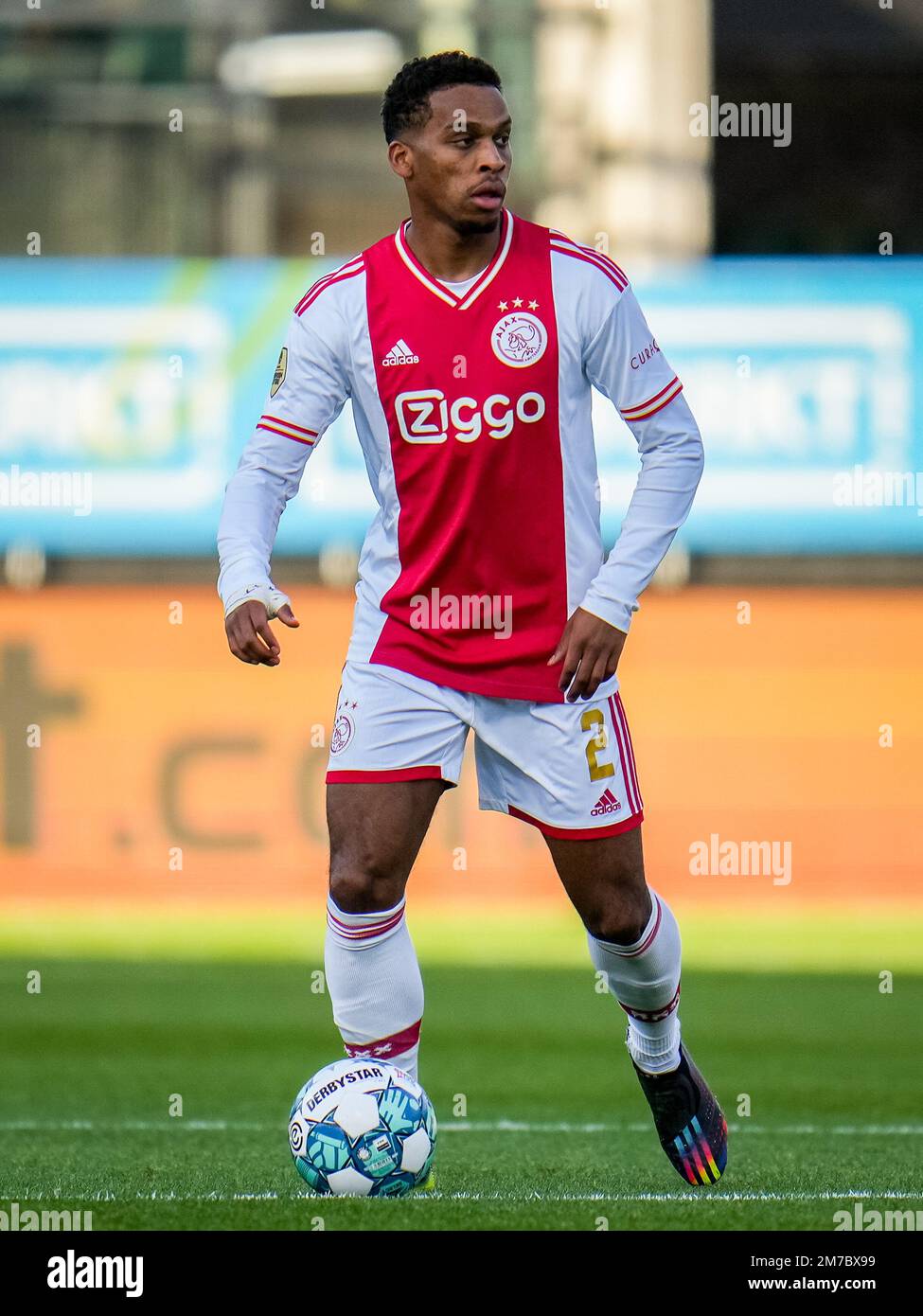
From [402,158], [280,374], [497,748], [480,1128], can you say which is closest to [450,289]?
[402,158]

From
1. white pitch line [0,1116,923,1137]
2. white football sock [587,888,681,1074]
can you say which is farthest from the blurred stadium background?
white football sock [587,888,681,1074]

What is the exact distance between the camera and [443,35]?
15.3 meters

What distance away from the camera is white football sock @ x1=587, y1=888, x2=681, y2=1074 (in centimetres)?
523

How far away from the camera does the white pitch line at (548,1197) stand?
4922mm

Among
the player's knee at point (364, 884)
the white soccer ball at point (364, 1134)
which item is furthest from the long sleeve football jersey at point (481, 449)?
the white soccer ball at point (364, 1134)

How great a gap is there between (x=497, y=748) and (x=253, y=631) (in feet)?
2.13

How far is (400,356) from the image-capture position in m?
5.06

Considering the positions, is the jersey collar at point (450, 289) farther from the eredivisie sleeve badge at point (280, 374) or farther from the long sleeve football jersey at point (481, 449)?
the eredivisie sleeve badge at point (280, 374)

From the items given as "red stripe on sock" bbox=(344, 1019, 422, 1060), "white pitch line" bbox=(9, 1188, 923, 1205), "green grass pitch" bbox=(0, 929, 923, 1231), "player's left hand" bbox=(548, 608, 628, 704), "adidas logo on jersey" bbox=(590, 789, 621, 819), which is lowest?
"green grass pitch" bbox=(0, 929, 923, 1231)

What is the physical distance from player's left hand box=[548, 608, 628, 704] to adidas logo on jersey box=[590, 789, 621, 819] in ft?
0.95

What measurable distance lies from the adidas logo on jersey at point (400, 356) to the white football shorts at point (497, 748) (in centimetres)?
68

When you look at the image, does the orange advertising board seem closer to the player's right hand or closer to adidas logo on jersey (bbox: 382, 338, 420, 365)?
adidas logo on jersey (bbox: 382, 338, 420, 365)

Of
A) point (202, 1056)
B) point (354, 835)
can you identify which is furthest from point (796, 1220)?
point (202, 1056)

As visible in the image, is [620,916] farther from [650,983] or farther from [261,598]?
[261,598]
